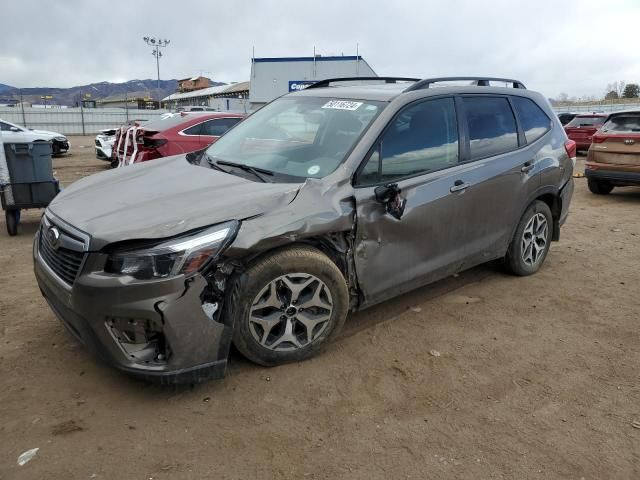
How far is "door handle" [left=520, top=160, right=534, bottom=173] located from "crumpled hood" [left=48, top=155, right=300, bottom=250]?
7.50 feet

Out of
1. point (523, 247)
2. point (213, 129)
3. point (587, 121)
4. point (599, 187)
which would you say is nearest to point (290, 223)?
point (523, 247)

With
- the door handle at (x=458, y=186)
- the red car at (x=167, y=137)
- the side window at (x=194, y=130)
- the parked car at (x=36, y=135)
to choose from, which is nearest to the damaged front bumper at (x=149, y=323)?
the door handle at (x=458, y=186)

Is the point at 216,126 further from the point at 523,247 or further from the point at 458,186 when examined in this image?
the point at 458,186

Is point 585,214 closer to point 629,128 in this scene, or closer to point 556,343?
point 629,128

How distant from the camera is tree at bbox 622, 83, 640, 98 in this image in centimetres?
5436

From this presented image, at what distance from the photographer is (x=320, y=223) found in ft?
10.2

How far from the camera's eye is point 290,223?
3012 mm

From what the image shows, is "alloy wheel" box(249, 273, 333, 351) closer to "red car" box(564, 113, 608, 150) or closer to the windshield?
the windshield

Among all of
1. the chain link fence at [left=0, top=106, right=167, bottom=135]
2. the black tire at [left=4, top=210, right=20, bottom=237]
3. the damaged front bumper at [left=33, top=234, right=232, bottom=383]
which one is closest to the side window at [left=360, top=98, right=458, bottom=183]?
the damaged front bumper at [left=33, top=234, right=232, bottom=383]

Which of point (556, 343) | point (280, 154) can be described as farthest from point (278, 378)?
point (556, 343)

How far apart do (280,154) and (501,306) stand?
7.16 ft

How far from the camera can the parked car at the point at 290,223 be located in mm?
2691

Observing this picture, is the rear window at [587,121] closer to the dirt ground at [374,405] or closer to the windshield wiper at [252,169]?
the dirt ground at [374,405]

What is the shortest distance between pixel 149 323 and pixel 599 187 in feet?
31.7
